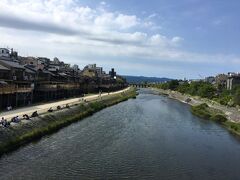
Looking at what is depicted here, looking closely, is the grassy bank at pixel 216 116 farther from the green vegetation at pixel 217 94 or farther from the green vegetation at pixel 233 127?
the green vegetation at pixel 217 94

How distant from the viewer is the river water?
28.1m

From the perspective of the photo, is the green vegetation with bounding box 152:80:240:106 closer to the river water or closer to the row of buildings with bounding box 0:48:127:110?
the row of buildings with bounding box 0:48:127:110

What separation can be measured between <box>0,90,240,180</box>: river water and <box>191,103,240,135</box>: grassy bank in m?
3.85

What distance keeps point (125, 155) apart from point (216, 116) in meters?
37.1

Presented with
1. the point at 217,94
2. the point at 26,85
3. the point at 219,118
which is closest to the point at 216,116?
the point at 219,118

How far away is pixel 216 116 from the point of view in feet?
223

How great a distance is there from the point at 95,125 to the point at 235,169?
23.6 meters

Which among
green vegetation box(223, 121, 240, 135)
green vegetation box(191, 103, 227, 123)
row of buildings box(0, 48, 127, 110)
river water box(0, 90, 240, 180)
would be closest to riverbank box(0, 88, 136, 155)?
river water box(0, 90, 240, 180)

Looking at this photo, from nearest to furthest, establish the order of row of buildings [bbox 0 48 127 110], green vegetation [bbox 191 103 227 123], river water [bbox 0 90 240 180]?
river water [bbox 0 90 240 180] → row of buildings [bbox 0 48 127 110] → green vegetation [bbox 191 103 227 123]

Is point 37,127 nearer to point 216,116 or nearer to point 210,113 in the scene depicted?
point 216,116

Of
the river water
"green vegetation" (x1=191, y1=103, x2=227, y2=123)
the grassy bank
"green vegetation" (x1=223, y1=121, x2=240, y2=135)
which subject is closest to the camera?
the river water

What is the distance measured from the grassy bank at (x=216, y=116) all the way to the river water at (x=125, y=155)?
152 inches

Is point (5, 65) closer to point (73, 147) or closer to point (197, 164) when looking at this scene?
point (73, 147)

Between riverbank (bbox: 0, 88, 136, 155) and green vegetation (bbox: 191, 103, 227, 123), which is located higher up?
riverbank (bbox: 0, 88, 136, 155)
